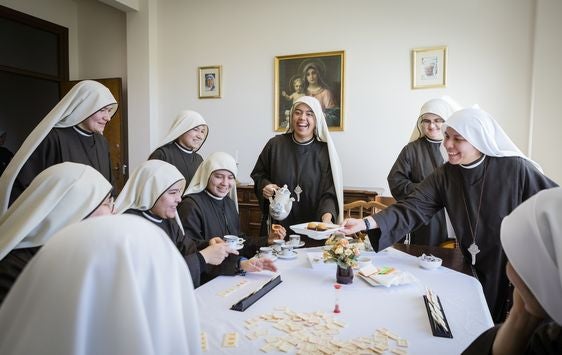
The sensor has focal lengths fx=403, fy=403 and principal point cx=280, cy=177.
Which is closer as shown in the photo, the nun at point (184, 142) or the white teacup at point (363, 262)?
the white teacup at point (363, 262)

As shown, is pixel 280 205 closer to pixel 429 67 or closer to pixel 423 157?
pixel 423 157

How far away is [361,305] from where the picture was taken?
1788 millimetres

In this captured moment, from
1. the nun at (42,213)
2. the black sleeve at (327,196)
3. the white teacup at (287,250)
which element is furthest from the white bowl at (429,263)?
the nun at (42,213)

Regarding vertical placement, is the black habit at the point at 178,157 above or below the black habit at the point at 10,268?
above

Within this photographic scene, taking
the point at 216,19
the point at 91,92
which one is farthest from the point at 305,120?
the point at 216,19

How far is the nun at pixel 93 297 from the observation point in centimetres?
78

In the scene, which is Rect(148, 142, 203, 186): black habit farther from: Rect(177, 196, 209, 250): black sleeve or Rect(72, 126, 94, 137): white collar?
Rect(177, 196, 209, 250): black sleeve

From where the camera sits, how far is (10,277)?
1500 mm

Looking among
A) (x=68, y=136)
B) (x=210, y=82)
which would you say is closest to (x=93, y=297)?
(x=68, y=136)

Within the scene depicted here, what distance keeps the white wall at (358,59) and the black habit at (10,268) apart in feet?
14.3

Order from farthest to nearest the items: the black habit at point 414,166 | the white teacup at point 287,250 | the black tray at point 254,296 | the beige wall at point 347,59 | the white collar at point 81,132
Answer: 1. the beige wall at point 347,59
2. the black habit at point 414,166
3. the white collar at point 81,132
4. the white teacup at point 287,250
5. the black tray at point 254,296

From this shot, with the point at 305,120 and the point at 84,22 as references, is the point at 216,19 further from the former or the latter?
the point at 305,120

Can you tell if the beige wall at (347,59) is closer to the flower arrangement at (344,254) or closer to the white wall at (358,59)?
the white wall at (358,59)

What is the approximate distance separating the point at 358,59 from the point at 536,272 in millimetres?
4698
